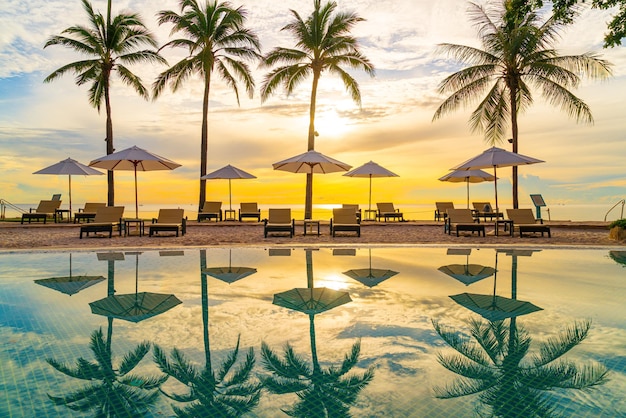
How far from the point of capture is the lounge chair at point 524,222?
14078 mm

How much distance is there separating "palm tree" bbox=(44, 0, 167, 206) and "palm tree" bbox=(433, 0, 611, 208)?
50.6 feet

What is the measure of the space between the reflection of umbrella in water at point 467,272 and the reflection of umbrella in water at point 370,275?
116cm

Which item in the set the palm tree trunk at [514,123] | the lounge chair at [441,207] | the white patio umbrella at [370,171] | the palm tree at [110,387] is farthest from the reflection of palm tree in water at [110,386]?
the lounge chair at [441,207]

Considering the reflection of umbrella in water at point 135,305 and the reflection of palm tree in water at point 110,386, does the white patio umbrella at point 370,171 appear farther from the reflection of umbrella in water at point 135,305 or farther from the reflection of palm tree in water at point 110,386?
the reflection of palm tree in water at point 110,386

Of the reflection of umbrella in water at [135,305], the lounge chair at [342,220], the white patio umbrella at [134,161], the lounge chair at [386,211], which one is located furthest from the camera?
the lounge chair at [386,211]

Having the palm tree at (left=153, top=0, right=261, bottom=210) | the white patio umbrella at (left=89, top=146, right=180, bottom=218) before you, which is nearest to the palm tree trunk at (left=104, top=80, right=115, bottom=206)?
the palm tree at (left=153, top=0, right=261, bottom=210)

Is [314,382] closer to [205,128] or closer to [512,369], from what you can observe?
[512,369]

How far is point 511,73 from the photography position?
1852 centimetres

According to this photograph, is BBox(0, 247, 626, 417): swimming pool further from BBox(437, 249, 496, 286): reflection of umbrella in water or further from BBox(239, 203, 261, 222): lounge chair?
BBox(239, 203, 261, 222): lounge chair

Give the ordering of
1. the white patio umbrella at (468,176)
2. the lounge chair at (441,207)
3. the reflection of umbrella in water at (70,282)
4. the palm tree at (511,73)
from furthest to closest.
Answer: the lounge chair at (441,207), the white patio umbrella at (468,176), the palm tree at (511,73), the reflection of umbrella in water at (70,282)

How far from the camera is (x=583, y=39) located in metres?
17.0

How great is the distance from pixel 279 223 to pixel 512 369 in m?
11.1

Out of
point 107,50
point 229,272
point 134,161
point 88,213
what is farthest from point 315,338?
point 107,50

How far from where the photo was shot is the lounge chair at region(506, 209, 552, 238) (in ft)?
46.2
